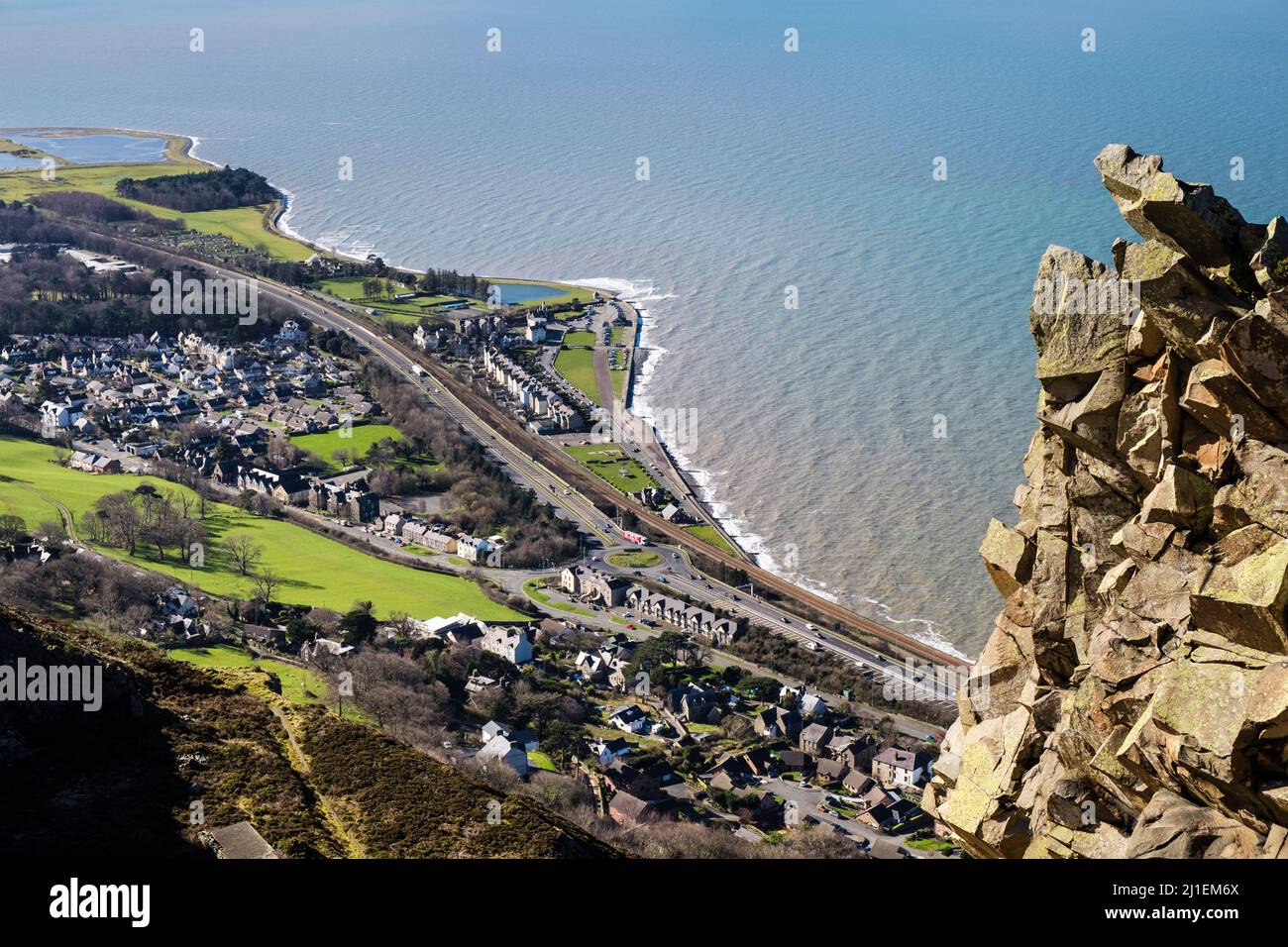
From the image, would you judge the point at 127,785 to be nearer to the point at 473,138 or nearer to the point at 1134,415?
the point at 1134,415

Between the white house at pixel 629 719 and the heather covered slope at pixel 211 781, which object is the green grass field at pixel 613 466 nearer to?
the white house at pixel 629 719

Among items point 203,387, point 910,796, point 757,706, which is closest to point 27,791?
point 910,796

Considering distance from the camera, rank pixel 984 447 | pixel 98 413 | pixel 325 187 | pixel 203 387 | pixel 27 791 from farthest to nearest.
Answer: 1. pixel 325 187
2. pixel 203 387
3. pixel 98 413
4. pixel 984 447
5. pixel 27 791

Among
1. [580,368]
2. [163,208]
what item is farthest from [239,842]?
[163,208]

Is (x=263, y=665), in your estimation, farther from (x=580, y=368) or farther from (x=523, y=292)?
(x=523, y=292)

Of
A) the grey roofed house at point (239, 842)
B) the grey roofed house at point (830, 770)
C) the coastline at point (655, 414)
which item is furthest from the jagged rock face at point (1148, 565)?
the coastline at point (655, 414)

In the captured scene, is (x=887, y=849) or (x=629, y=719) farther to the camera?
(x=629, y=719)
